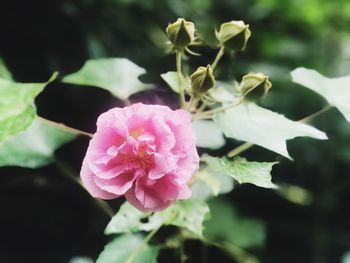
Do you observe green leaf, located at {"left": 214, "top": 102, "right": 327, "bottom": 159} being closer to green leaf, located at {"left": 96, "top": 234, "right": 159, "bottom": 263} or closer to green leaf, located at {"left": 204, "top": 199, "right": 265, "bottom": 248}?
green leaf, located at {"left": 96, "top": 234, "right": 159, "bottom": 263}

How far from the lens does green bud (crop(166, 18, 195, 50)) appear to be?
86 cm

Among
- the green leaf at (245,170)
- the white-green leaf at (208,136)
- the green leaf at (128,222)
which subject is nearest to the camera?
the green leaf at (245,170)

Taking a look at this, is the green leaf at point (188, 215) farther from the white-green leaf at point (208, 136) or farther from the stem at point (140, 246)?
the white-green leaf at point (208, 136)

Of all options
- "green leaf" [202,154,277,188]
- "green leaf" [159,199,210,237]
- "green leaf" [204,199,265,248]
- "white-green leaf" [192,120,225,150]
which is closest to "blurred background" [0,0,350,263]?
"green leaf" [204,199,265,248]

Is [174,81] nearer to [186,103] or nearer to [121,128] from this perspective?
[186,103]

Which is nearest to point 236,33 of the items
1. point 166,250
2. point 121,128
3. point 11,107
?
point 121,128

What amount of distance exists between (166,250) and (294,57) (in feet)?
3.81

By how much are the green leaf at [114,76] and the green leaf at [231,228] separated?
1.49 feet

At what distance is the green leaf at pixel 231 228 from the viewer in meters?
1.51

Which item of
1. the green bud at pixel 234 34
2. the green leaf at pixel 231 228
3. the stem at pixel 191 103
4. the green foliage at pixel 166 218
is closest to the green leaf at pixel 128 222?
the green foliage at pixel 166 218

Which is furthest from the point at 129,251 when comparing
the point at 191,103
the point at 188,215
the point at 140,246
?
the point at 191,103

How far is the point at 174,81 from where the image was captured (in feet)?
3.11

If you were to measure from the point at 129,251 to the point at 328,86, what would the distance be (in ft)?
1.39

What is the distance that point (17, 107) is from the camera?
0.89m
